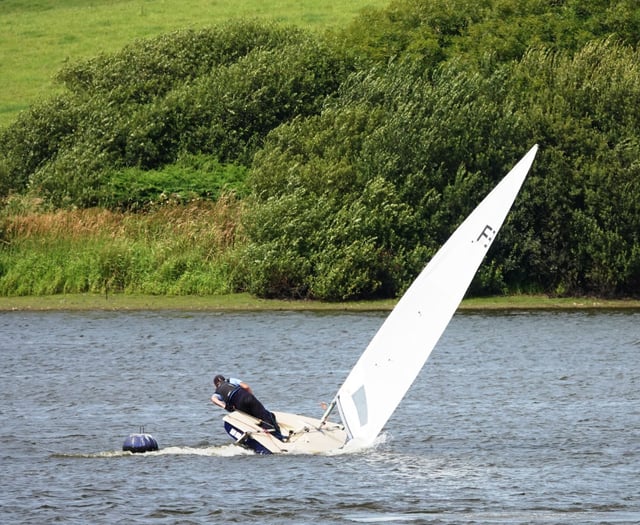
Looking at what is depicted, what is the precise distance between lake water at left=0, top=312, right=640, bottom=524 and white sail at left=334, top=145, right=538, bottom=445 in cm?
89

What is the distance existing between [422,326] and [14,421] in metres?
8.59

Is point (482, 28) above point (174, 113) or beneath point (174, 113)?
above

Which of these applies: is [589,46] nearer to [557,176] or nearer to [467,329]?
[557,176]

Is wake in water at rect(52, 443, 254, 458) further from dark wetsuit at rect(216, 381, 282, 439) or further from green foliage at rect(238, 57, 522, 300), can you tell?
green foliage at rect(238, 57, 522, 300)

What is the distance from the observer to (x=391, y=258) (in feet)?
153

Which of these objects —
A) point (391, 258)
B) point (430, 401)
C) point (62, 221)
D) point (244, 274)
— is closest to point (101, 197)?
point (62, 221)

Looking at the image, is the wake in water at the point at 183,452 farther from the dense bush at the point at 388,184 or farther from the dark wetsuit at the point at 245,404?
the dense bush at the point at 388,184

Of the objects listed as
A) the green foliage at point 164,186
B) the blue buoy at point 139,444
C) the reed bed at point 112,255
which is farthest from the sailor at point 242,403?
the green foliage at point 164,186

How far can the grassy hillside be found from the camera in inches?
2827

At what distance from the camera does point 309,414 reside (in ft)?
94.7

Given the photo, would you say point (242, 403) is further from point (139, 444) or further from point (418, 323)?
point (418, 323)

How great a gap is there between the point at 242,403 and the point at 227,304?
20.3 metres

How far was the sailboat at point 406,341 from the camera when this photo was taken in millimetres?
24469

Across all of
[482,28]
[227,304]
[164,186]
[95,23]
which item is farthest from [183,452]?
[95,23]
